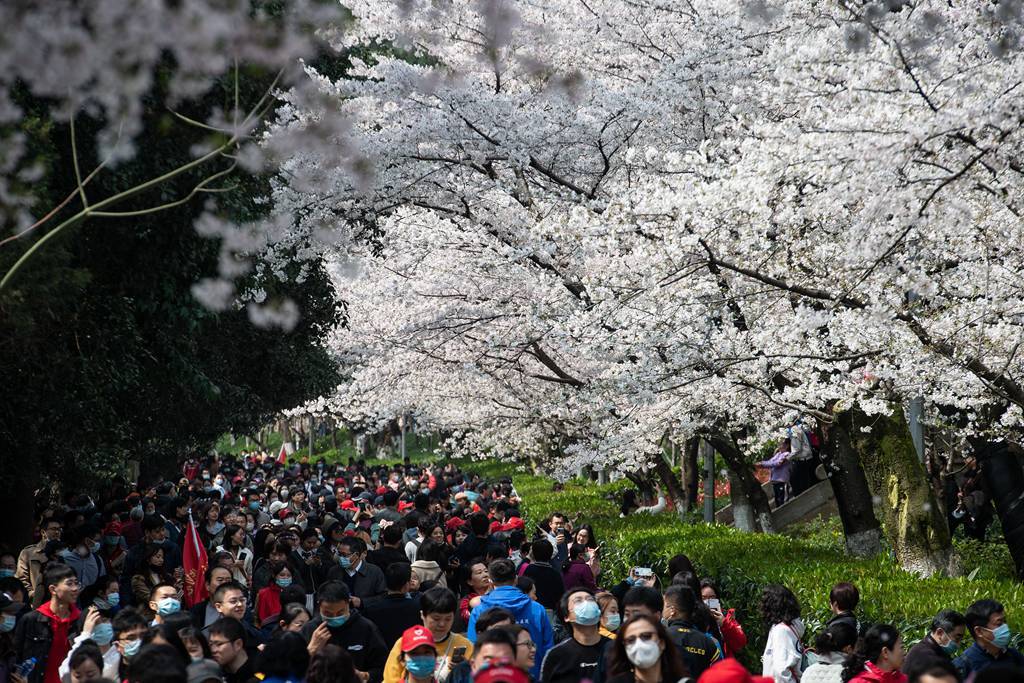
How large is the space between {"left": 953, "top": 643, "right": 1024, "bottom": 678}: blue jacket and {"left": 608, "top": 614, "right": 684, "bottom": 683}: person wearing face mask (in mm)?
2707

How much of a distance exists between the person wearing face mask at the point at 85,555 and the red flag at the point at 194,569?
5.61 ft

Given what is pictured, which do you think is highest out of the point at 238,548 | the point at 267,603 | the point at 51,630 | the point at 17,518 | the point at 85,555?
the point at 17,518

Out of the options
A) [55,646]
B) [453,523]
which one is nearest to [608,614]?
[55,646]

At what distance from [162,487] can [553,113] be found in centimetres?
1550

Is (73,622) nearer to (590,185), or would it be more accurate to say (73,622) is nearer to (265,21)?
(265,21)

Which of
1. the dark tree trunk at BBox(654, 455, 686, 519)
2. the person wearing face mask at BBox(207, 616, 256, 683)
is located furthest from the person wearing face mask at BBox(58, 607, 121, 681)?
the dark tree trunk at BBox(654, 455, 686, 519)

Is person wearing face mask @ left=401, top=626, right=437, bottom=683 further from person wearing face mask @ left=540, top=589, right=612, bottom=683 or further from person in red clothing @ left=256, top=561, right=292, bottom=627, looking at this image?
person in red clothing @ left=256, top=561, right=292, bottom=627

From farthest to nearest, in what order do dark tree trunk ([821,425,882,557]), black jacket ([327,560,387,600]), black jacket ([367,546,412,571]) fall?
dark tree trunk ([821,425,882,557]), black jacket ([367,546,412,571]), black jacket ([327,560,387,600])

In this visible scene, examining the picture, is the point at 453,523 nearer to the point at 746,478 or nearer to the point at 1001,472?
the point at 746,478

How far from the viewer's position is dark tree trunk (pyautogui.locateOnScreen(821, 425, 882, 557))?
47.2 feet

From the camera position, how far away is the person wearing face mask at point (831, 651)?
7.24 meters

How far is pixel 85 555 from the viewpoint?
12906 millimetres

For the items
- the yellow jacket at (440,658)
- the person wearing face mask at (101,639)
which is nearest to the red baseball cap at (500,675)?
the yellow jacket at (440,658)

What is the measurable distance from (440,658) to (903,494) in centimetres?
702
